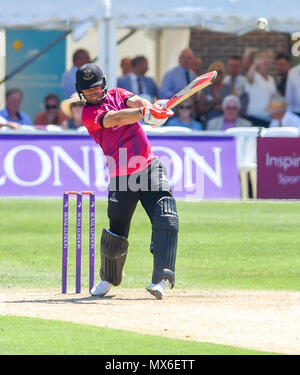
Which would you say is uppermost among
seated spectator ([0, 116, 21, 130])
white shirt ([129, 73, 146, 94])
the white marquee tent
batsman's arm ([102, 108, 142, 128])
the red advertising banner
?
the white marquee tent

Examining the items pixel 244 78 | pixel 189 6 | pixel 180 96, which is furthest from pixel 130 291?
pixel 244 78

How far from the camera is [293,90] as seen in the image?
71.3 feet

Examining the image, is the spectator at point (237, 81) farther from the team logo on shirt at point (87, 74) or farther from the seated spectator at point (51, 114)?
the team logo on shirt at point (87, 74)

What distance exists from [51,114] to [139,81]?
1799 mm

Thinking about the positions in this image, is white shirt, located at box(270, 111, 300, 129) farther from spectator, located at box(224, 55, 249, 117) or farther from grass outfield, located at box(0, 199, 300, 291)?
grass outfield, located at box(0, 199, 300, 291)

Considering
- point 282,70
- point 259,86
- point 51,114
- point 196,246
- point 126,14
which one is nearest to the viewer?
point 196,246

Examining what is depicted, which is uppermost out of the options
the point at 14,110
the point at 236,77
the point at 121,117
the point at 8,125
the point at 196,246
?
the point at 236,77

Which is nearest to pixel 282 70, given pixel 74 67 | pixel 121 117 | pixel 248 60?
pixel 248 60

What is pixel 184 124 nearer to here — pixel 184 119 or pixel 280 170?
pixel 184 119

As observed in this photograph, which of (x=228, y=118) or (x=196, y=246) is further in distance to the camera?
(x=228, y=118)

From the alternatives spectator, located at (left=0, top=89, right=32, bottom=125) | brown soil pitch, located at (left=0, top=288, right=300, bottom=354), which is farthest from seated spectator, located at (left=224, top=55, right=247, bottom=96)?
brown soil pitch, located at (left=0, top=288, right=300, bottom=354)

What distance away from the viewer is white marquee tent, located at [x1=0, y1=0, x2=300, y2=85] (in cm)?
2016

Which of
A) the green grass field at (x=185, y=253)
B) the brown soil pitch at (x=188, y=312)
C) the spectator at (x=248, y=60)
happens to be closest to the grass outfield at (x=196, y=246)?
the green grass field at (x=185, y=253)

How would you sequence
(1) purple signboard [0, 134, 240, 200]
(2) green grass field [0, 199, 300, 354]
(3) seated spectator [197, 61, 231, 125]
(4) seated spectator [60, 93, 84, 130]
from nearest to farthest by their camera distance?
(2) green grass field [0, 199, 300, 354] → (1) purple signboard [0, 134, 240, 200] → (4) seated spectator [60, 93, 84, 130] → (3) seated spectator [197, 61, 231, 125]
